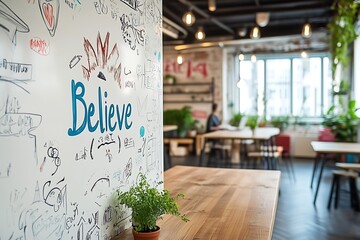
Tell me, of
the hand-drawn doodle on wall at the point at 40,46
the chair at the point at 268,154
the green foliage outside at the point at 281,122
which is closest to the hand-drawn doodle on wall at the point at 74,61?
the hand-drawn doodle on wall at the point at 40,46

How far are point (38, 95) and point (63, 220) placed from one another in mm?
429

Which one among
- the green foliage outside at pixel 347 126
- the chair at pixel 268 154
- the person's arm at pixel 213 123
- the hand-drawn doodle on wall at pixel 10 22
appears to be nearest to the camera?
the hand-drawn doodle on wall at pixel 10 22

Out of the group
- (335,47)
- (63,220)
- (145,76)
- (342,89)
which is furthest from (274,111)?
(63,220)

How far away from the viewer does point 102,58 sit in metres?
1.38

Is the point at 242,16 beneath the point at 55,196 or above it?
above

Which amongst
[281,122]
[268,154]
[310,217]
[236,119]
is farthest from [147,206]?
[281,122]

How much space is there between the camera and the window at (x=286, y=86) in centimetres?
923

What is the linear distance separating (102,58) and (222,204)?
1.14m

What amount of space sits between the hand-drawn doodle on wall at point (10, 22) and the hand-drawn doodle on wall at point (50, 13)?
0.10m

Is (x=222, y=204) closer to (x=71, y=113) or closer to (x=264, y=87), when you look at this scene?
(x=71, y=113)

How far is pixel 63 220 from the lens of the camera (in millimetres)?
1182

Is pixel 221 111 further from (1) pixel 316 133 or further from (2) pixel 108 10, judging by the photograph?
(2) pixel 108 10

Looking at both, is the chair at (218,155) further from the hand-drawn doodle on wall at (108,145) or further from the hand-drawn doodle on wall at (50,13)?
the hand-drawn doodle on wall at (50,13)

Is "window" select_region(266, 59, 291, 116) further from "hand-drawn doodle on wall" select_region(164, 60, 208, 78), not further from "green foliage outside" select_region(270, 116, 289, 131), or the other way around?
"hand-drawn doodle on wall" select_region(164, 60, 208, 78)
